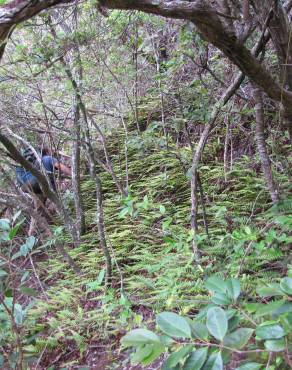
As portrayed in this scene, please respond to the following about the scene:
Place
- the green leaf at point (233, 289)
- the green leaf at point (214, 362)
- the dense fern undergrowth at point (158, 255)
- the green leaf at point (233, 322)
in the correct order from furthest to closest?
1. the dense fern undergrowth at point (158, 255)
2. the green leaf at point (233, 289)
3. the green leaf at point (233, 322)
4. the green leaf at point (214, 362)

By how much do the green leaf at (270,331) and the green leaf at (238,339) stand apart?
5 centimetres

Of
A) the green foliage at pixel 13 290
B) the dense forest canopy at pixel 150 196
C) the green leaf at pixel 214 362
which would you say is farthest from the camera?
the green foliage at pixel 13 290

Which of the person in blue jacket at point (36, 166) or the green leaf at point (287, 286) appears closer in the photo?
the green leaf at point (287, 286)

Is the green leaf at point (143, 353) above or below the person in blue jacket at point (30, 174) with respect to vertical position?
below

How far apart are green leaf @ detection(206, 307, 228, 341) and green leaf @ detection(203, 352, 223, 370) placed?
0.13 ft

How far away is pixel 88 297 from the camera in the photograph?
Result: 13.2ft

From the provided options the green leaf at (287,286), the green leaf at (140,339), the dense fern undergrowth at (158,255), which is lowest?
the dense fern undergrowth at (158,255)

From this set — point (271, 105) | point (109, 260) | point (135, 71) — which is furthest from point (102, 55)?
point (109, 260)

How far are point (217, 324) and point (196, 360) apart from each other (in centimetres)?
9

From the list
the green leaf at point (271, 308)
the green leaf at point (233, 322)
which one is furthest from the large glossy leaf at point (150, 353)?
the green leaf at point (271, 308)

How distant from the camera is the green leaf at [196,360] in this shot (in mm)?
871

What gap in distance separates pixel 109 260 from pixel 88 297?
439mm

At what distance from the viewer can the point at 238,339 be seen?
0.93m

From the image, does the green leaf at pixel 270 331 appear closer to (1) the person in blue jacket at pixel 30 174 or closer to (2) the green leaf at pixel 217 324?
(2) the green leaf at pixel 217 324
